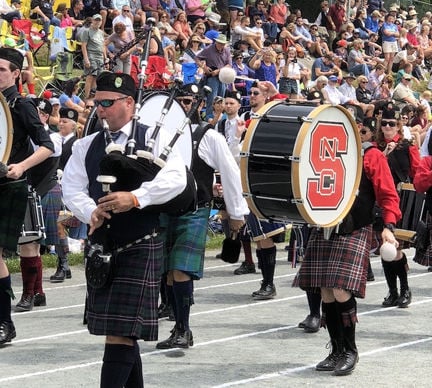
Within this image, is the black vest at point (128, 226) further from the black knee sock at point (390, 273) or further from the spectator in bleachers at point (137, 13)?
the spectator in bleachers at point (137, 13)

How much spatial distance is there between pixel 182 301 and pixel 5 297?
3.73 feet

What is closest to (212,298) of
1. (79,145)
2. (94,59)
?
(79,145)

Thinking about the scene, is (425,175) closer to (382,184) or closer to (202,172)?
(382,184)

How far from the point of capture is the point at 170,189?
503cm

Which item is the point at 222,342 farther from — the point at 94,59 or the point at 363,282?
the point at 94,59

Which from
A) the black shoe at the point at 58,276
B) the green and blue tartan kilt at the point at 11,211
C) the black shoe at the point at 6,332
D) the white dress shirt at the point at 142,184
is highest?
the white dress shirt at the point at 142,184

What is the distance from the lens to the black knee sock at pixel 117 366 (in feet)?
16.4

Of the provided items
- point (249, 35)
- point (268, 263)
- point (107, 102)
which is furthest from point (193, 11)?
point (107, 102)

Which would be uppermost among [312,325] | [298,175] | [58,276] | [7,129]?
[7,129]

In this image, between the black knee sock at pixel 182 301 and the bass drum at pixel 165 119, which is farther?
the black knee sock at pixel 182 301

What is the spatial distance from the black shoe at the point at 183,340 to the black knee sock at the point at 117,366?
2.19m

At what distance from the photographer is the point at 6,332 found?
7.24m

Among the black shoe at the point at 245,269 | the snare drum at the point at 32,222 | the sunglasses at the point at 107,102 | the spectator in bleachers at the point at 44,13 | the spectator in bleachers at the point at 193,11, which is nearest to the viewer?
the sunglasses at the point at 107,102

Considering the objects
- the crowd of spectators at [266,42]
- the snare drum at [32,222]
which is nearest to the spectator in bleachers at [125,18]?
the crowd of spectators at [266,42]
